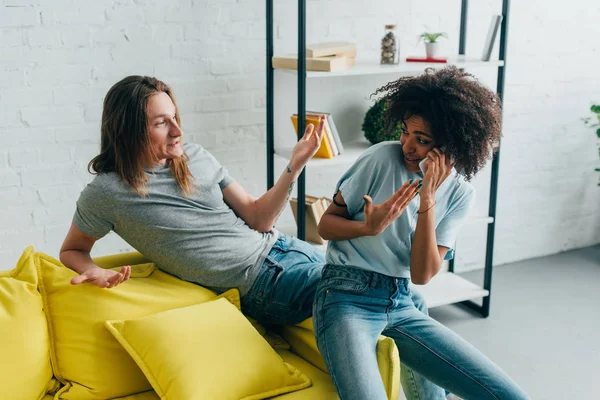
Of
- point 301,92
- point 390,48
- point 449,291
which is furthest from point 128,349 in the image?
point 449,291

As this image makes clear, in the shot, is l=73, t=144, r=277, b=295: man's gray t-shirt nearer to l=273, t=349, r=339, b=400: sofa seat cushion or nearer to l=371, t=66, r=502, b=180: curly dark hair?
l=273, t=349, r=339, b=400: sofa seat cushion

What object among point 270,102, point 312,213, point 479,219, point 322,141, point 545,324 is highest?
point 270,102

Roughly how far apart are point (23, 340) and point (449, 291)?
2.03 m

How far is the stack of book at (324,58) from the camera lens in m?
2.75

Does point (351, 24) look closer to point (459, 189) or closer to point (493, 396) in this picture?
point (459, 189)

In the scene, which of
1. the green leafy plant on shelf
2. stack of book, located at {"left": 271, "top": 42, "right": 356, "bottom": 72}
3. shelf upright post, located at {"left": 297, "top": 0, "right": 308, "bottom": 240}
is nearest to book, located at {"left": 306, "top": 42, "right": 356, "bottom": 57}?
stack of book, located at {"left": 271, "top": 42, "right": 356, "bottom": 72}

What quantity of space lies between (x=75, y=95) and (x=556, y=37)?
2430 mm

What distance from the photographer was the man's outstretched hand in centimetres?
199

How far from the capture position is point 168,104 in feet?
7.07

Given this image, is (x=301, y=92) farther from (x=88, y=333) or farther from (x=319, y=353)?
(x=88, y=333)

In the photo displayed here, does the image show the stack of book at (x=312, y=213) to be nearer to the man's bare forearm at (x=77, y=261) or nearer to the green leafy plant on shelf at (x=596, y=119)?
the man's bare forearm at (x=77, y=261)

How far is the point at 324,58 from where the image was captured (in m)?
2.80

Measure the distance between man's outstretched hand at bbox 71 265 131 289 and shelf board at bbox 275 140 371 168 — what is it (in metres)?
1.02

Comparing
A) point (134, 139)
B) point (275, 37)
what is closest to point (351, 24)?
point (275, 37)
